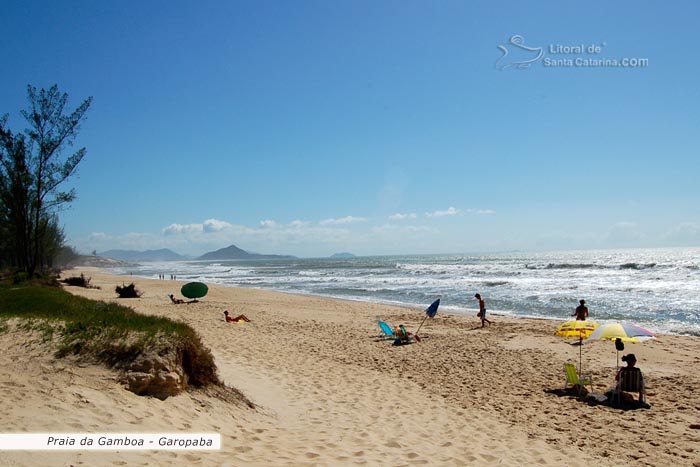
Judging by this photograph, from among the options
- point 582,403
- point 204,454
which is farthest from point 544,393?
point 204,454

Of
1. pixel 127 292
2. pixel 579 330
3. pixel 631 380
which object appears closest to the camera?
pixel 631 380

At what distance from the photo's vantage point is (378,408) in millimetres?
7277

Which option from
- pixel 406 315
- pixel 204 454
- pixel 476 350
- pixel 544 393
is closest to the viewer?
pixel 204 454

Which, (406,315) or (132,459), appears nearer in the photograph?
(132,459)

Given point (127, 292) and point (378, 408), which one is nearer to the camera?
point (378, 408)

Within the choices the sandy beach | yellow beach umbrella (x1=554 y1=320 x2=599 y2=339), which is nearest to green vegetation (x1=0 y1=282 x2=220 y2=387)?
the sandy beach

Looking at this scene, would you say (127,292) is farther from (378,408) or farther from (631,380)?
(631,380)

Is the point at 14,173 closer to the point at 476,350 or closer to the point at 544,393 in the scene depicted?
the point at 476,350

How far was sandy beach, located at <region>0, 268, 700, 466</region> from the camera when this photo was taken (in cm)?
463

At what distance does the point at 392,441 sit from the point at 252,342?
7411 mm

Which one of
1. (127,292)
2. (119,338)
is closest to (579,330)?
(119,338)

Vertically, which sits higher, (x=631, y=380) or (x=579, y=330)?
(x=579, y=330)

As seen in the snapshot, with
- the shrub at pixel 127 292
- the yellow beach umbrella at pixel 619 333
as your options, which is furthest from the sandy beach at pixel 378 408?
the shrub at pixel 127 292

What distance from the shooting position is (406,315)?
20000 mm
